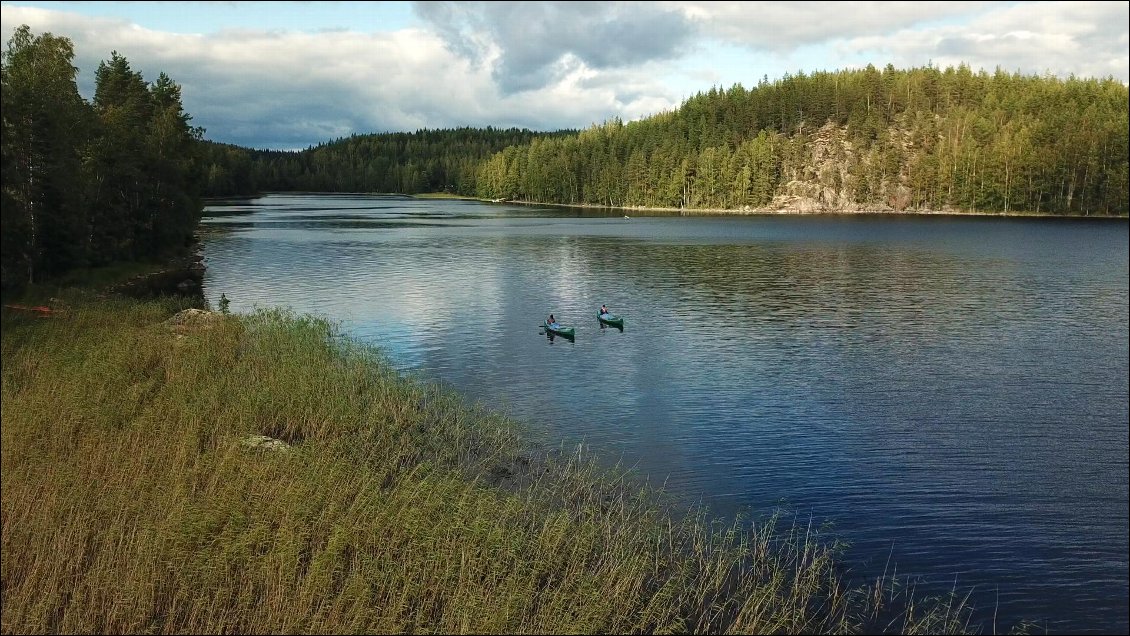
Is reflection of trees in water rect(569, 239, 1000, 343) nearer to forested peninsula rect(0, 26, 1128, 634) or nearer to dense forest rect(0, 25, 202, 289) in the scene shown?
forested peninsula rect(0, 26, 1128, 634)

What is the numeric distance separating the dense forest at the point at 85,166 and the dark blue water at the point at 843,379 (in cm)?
924

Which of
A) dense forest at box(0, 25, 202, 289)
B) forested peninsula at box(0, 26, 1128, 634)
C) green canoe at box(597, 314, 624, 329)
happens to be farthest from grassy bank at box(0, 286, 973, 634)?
green canoe at box(597, 314, 624, 329)

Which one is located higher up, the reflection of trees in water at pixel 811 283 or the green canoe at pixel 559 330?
the reflection of trees in water at pixel 811 283

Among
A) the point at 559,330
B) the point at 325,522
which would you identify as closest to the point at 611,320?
the point at 559,330

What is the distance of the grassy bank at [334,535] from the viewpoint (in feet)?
45.1

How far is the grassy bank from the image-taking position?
541 inches

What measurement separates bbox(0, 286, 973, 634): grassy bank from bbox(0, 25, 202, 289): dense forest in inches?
648

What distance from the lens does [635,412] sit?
110 ft

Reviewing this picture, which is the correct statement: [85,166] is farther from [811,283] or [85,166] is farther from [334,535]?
[811,283]

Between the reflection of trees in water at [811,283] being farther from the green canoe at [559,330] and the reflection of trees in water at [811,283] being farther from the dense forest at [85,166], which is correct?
the dense forest at [85,166]

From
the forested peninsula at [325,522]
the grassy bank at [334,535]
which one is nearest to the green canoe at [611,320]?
the forested peninsula at [325,522]

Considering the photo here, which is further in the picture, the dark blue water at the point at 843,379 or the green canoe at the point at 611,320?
the green canoe at the point at 611,320

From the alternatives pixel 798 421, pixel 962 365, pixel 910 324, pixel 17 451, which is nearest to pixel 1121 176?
pixel 910 324

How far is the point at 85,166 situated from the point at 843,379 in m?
62.3
